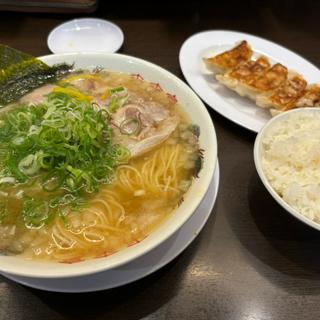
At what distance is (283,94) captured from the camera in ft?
6.62

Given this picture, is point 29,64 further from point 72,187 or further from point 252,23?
point 252,23

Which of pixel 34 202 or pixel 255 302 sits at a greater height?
pixel 34 202

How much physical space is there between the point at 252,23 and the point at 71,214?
2.23 meters

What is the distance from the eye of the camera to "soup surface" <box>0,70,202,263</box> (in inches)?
49.4

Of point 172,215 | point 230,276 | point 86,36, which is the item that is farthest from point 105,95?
point 86,36

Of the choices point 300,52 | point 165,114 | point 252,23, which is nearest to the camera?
point 165,114

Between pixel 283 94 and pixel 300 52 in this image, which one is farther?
pixel 300 52

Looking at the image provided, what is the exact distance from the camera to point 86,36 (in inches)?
102

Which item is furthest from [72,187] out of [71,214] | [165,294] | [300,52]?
[300,52]

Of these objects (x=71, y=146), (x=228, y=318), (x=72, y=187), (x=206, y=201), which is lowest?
(x=228, y=318)

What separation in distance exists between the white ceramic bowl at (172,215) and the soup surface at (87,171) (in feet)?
0.19

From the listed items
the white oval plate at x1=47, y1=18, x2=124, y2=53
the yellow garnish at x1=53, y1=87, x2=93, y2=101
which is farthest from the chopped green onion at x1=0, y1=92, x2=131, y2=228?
the white oval plate at x1=47, y1=18, x2=124, y2=53

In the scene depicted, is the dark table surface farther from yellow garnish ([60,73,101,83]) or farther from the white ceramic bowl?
yellow garnish ([60,73,101,83])

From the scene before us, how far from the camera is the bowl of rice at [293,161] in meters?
1.44
